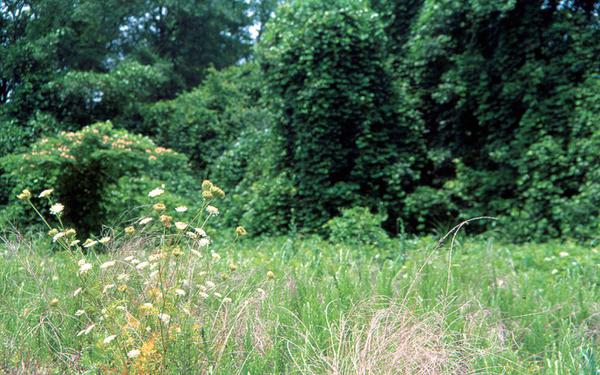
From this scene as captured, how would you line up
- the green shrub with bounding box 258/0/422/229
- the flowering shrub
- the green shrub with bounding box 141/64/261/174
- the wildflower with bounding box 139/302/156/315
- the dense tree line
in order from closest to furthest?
the wildflower with bounding box 139/302/156/315, the flowering shrub, the dense tree line, the green shrub with bounding box 258/0/422/229, the green shrub with bounding box 141/64/261/174

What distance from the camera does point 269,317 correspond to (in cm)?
264

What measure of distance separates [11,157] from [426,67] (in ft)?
19.8

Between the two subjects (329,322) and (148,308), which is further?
(329,322)

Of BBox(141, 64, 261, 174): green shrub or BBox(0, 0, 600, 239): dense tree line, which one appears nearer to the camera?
BBox(0, 0, 600, 239): dense tree line

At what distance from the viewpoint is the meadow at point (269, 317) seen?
2.08 meters

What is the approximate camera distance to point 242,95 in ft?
46.5

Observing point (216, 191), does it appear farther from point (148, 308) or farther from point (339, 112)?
point (339, 112)

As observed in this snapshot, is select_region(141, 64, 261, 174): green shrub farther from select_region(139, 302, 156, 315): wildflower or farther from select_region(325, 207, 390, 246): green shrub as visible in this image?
select_region(139, 302, 156, 315): wildflower

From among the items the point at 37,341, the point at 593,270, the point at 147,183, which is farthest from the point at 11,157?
the point at 593,270

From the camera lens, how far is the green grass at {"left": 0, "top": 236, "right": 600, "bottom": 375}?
212 centimetres

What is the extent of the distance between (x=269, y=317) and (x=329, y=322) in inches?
10.9

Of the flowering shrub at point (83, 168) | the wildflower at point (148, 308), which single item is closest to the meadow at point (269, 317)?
the wildflower at point (148, 308)

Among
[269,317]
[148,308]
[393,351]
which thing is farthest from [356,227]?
[148,308]

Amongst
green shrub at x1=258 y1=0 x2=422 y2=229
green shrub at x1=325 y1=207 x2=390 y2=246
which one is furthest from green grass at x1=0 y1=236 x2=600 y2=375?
green shrub at x1=258 y1=0 x2=422 y2=229
